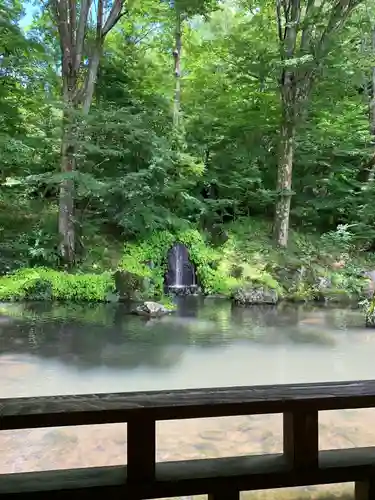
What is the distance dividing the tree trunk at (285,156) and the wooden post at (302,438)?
12534 millimetres

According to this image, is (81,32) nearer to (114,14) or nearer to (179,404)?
(114,14)

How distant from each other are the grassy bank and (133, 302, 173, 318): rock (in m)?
1.27

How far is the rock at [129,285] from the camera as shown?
35.2 ft

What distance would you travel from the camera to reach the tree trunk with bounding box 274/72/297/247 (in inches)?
520

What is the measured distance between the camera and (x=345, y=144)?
48.2 ft

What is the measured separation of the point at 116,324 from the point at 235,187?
7510 mm

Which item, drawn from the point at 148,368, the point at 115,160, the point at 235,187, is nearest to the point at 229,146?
the point at 235,187

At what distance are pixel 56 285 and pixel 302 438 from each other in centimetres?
1000

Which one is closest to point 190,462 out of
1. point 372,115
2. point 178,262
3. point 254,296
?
point 254,296

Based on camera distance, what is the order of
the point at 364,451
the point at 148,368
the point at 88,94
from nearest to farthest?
the point at 364,451 → the point at 148,368 → the point at 88,94

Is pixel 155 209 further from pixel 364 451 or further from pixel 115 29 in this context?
pixel 364 451

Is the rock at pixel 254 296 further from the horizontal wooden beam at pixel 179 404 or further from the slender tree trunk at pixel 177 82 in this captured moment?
the horizontal wooden beam at pixel 179 404

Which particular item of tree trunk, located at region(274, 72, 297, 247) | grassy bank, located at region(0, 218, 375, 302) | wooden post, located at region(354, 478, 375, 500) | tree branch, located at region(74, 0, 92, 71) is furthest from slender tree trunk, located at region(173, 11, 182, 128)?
wooden post, located at region(354, 478, 375, 500)

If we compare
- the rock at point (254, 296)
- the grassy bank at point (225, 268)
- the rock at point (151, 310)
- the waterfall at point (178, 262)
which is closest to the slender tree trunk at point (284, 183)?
the grassy bank at point (225, 268)
